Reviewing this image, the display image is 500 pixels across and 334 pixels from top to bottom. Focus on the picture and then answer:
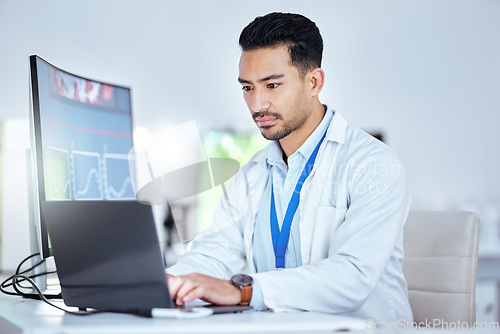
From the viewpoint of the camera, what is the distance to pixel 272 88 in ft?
5.34

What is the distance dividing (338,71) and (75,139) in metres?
3.40

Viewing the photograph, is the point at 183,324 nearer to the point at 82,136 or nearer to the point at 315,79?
the point at 82,136

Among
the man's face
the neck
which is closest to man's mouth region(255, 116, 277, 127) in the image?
the man's face

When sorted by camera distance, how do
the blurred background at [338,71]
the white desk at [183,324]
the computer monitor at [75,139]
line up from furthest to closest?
→ 1. the blurred background at [338,71]
2. the computer monitor at [75,139]
3. the white desk at [183,324]

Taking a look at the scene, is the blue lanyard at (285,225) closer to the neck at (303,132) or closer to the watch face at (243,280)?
the neck at (303,132)

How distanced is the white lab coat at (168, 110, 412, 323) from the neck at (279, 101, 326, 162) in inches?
3.3

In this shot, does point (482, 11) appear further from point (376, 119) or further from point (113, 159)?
point (113, 159)

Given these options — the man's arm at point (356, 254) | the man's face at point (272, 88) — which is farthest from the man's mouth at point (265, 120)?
the man's arm at point (356, 254)

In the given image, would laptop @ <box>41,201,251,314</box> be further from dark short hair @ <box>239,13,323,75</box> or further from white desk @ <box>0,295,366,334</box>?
dark short hair @ <box>239,13,323,75</box>

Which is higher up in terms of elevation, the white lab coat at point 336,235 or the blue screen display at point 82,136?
→ the blue screen display at point 82,136

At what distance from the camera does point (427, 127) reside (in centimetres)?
471

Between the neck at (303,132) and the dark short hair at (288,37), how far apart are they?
126 mm

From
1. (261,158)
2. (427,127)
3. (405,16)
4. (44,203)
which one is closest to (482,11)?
(405,16)

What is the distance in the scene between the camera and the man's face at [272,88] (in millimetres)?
1614
